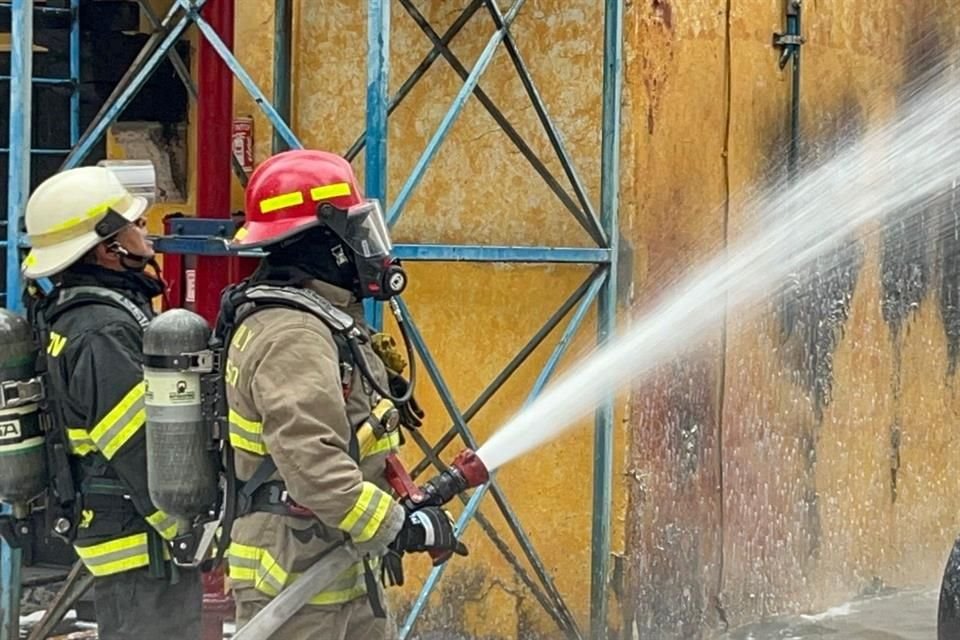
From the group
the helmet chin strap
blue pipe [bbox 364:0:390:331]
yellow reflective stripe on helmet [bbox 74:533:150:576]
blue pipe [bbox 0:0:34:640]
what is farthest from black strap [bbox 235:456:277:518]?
blue pipe [bbox 0:0:34:640]

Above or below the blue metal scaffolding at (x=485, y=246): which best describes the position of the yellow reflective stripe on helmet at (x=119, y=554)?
below

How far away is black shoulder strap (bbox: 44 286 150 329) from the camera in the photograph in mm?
4359

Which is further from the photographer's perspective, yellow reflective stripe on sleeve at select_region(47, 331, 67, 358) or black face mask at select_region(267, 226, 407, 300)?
yellow reflective stripe on sleeve at select_region(47, 331, 67, 358)

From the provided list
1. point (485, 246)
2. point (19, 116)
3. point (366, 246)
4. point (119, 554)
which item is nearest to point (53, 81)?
point (19, 116)

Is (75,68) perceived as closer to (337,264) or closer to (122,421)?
(122,421)

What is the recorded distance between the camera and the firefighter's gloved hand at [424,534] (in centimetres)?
390

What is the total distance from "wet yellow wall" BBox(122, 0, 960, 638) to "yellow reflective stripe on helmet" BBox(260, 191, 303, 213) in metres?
2.40

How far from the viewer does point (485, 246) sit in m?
5.97

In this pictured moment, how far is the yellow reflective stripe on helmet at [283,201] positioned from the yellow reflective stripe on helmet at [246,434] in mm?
546

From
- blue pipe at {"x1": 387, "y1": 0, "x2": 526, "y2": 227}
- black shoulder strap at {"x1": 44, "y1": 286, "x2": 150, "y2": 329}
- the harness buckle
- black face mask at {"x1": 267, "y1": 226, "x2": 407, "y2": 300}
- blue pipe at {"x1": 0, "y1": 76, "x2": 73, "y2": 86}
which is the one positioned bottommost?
the harness buckle

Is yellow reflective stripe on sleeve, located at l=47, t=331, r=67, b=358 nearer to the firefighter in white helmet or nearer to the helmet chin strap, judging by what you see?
the firefighter in white helmet

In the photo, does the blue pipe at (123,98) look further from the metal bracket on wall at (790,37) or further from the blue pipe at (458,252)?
the metal bracket on wall at (790,37)

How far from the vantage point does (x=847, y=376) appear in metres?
7.62

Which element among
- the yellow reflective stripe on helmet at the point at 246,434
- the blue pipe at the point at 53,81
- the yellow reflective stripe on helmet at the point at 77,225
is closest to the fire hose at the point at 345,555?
the yellow reflective stripe on helmet at the point at 246,434
